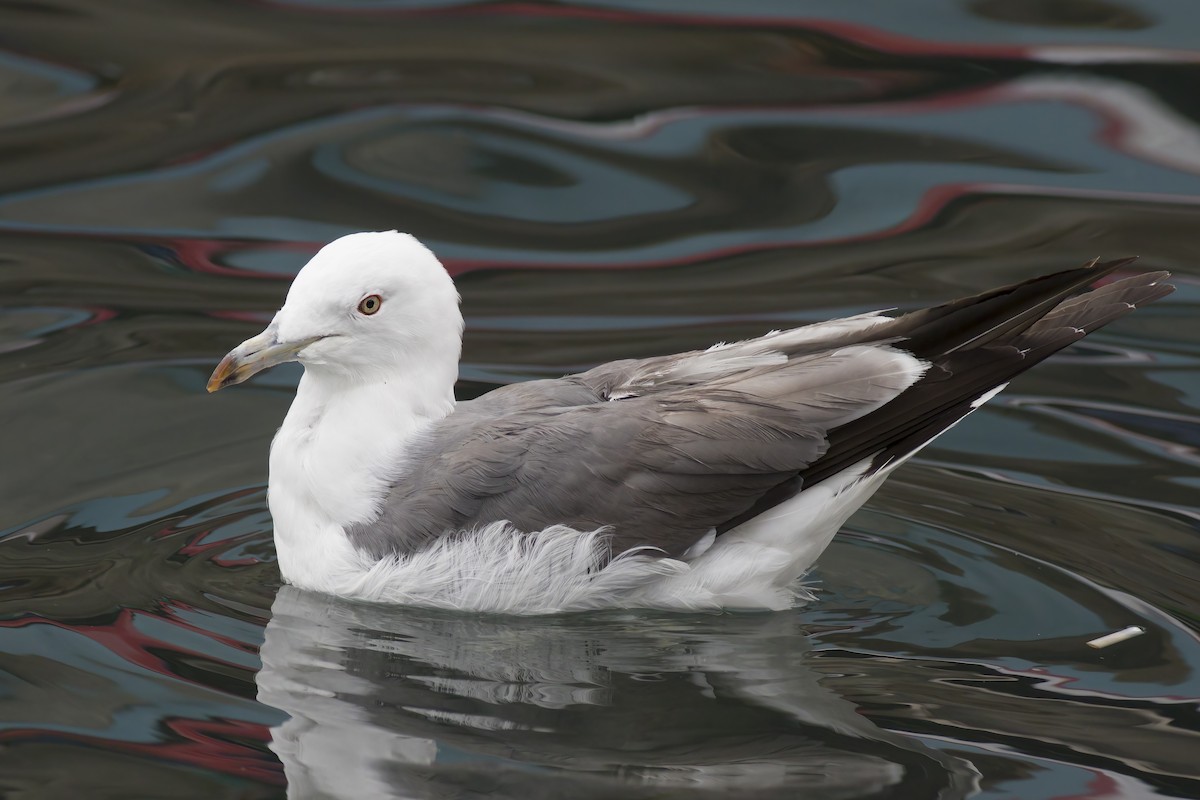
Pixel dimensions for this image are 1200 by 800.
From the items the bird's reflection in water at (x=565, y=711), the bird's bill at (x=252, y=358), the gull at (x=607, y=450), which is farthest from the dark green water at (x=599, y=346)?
the bird's bill at (x=252, y=358)

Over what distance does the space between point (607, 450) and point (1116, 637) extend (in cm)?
205

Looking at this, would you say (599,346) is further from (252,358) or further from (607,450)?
(252,358)

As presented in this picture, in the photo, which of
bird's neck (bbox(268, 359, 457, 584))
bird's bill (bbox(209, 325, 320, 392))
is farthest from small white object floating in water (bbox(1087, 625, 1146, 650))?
bird's bill (bbox(209, 325, 320, 392))

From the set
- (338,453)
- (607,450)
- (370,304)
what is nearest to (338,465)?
(338,453)

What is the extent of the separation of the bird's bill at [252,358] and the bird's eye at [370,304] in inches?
9.9

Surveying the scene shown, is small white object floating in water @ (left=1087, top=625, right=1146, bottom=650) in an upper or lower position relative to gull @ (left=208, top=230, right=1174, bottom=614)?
lower

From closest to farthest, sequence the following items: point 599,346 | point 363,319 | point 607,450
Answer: point 607,450, point 363,319, point 599,346

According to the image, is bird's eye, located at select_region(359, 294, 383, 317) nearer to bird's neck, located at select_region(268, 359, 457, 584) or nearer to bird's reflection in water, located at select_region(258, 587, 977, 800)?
bird's neck, located at select_region(268, 359, 457, 584)

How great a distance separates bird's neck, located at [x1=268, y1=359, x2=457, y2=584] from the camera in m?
6.73

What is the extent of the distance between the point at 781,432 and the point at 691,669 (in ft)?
3.11

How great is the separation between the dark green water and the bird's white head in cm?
96

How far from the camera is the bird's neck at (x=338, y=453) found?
6.73 m

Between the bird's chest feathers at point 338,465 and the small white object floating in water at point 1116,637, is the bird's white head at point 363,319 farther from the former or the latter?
the small white object floating in water at point 1116,637

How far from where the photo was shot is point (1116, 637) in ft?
21.5
